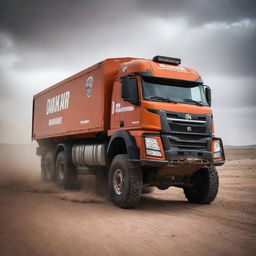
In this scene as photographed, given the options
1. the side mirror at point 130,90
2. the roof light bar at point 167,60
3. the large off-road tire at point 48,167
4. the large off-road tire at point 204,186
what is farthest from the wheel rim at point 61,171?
the roof light bar at point 167,60

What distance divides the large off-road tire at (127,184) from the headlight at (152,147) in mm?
704

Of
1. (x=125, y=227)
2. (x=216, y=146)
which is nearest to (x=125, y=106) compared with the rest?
(x=216, y=146)

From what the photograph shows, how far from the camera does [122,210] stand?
331 inches

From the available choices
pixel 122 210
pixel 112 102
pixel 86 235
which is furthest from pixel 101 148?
pixel 86 235

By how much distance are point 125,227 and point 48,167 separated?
9.84 metres

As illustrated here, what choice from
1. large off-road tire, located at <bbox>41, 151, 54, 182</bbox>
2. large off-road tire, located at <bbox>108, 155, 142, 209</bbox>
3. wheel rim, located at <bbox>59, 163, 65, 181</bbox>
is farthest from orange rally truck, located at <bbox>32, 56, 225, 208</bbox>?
large off-road tire, located at <bbox>41, 151, 54, 182</bbox>

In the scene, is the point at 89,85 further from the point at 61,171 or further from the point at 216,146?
the point at 216,146

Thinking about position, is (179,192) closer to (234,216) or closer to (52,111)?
(234,216)

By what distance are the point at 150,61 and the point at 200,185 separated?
3.68 meters

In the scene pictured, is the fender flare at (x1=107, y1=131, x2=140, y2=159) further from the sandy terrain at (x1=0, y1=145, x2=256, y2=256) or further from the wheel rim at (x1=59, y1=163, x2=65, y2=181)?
the wheel rim at (x1=59, y1=163, x2=65, y2=181)

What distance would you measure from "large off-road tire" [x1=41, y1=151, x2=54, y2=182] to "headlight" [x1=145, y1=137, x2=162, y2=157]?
755cm

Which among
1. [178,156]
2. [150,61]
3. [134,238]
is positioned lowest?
[134,238]

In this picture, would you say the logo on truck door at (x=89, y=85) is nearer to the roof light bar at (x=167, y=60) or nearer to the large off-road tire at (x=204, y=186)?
the roof light bar at (x=167, y=60)

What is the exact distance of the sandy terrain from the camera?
489cm
